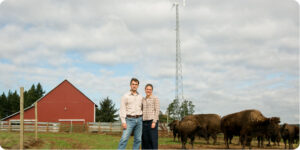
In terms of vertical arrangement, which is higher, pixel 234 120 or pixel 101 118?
pixel 234 120

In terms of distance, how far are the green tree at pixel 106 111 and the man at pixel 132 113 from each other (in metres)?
48.9

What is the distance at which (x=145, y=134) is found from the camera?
7820 millimetres

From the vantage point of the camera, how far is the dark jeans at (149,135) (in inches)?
304

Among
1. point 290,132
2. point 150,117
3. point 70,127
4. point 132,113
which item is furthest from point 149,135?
point 70,127

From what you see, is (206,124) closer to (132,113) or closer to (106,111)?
(132,113)

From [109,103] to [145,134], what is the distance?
5000 cm

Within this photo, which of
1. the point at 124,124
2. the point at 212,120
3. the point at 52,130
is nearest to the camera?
the point at 124,124

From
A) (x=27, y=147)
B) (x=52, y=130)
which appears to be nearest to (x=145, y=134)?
(x=27, y=147)

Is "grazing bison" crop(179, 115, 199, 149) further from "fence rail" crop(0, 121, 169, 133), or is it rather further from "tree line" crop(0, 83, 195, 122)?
"tree line" crop(0, 83, 195, 122)

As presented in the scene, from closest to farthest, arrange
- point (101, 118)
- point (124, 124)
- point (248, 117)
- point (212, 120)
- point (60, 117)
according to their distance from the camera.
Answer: point (124, 124) → point (248, 117) → point (212, 120) → point (60, 117) → point (101, 118)

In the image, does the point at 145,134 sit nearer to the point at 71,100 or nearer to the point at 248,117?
the point at 248,117

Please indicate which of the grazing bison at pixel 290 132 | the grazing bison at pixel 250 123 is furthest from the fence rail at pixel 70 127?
the grazing bison at pixel 250 123

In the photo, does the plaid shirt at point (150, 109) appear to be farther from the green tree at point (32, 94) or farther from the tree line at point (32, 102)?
the green tree at point (32, 94)

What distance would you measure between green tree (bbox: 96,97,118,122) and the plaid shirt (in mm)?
48859
